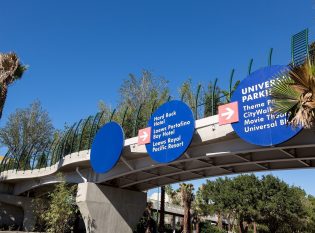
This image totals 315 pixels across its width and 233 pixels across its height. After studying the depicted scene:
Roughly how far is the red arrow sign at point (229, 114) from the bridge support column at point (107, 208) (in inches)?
543

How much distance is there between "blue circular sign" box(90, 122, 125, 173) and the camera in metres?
23.4

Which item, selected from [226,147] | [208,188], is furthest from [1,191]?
[226,147]

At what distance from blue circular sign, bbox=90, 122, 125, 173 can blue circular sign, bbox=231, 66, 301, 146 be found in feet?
31.1

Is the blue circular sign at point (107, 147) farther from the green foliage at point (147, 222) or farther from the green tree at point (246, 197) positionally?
the green tree at point (246, 197)

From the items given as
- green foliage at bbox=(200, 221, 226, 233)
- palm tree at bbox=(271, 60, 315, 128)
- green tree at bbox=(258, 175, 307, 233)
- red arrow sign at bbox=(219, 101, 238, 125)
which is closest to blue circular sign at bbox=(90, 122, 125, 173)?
red arrow sign at bbox=(219, 101, 238, 125)

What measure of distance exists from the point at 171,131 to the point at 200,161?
13.0 feet

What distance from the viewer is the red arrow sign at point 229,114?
54.2 feet

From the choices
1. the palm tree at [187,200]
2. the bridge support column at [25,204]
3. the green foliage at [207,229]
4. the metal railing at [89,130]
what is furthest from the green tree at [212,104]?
the green foliage at [207,229]

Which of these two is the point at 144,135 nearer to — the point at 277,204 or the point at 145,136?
the point at 145,136

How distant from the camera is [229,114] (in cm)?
1675

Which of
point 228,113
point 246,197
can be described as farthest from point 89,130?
point 246,197

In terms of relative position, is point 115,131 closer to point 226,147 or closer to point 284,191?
point 226,147

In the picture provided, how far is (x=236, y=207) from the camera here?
50750mm

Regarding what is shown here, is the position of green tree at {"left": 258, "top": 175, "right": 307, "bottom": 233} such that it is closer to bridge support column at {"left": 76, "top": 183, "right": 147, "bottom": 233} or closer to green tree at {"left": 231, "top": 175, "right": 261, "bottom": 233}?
green tree at {"left": 231, "top": 175, "right": 261, "bottom": 233}
